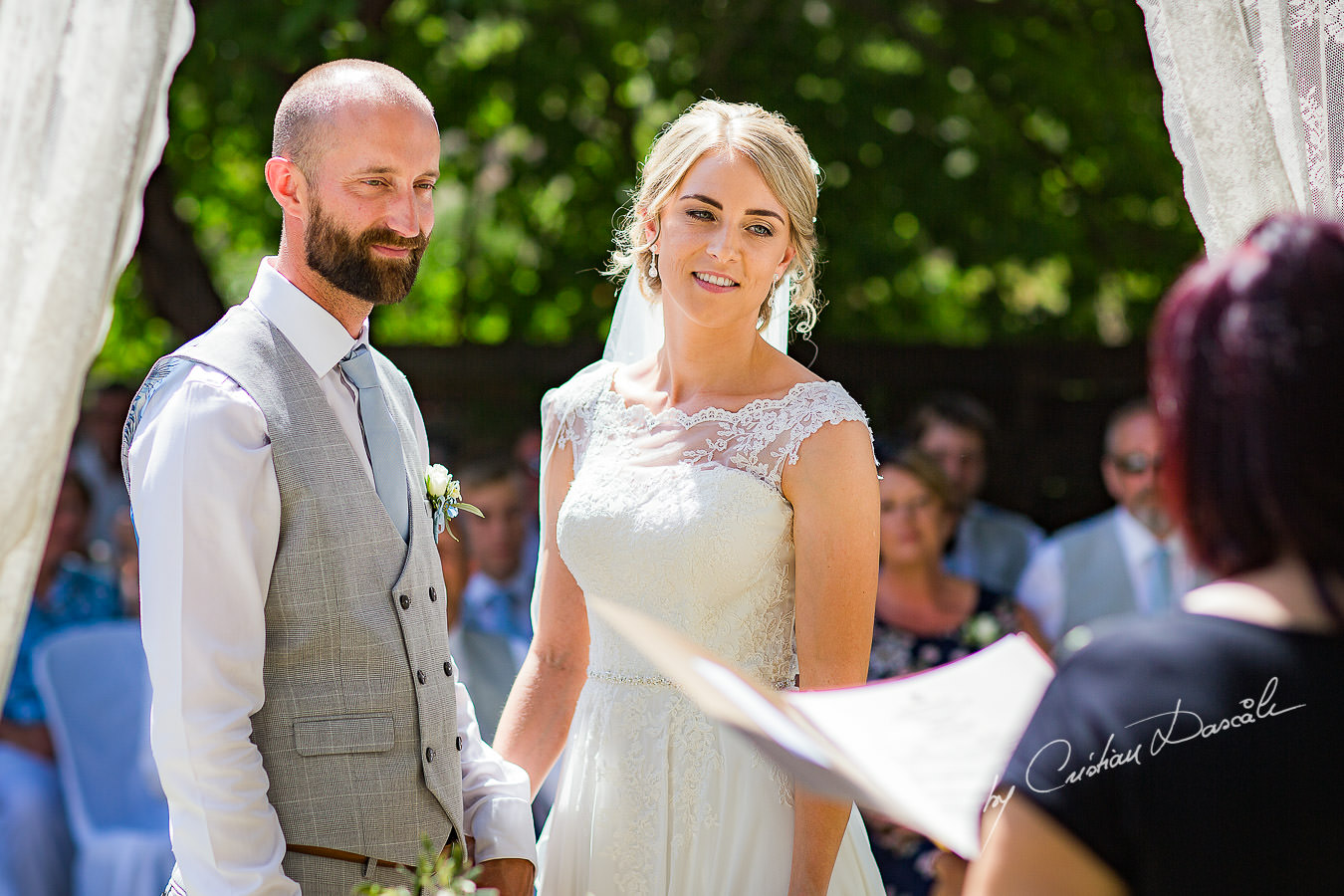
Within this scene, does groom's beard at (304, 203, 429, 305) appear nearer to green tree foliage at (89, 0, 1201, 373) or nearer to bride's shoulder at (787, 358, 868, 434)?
bride's shoulder at (787, 358, 868, 434)

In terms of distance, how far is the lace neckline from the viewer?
8.18ft

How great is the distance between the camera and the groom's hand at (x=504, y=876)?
2199 mm

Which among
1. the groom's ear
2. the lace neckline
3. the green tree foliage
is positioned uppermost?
the green tree foliage

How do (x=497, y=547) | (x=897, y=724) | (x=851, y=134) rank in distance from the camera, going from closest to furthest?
(x=897, y=724) < (x=497, y=547) < (x=851, y=134)

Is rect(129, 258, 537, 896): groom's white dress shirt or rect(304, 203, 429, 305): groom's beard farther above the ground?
rect(304, 203, 429, 305): groom's beard

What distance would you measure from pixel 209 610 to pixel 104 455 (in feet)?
20.0

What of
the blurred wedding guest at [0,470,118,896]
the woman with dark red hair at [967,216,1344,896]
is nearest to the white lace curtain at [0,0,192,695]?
the woman with dark red hair at [967,216,1344,896]

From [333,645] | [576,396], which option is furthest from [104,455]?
[333,645]

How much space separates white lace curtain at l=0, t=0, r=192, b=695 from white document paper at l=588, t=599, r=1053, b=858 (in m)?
1.07

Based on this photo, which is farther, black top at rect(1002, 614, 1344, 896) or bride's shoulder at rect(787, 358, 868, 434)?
bride's shoulder at rect(787, 358, 868, 434)

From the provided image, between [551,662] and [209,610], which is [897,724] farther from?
[551,662]

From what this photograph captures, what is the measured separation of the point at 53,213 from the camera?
6.29ft

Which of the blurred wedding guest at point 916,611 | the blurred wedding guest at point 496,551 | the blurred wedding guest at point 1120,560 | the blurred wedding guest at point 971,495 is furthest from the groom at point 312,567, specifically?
the blurred wedding guest at point 971,495

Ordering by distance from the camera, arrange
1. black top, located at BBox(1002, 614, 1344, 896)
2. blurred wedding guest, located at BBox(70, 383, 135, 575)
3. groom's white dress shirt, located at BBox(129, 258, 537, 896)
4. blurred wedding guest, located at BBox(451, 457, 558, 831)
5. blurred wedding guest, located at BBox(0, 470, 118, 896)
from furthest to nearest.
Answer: blurred wedding guest, located at BBox(70, 383, 135, 575)
blurred wedding guest, located at BBox(451, 457, 558, 831)
blurred wedding guest, located at BBox(0, 470, 118, 896)
groom's white dress shirt, located at BBox(129, 258, 537, 896)
black top, located at BBox(1002, 614, 1344, 896)
